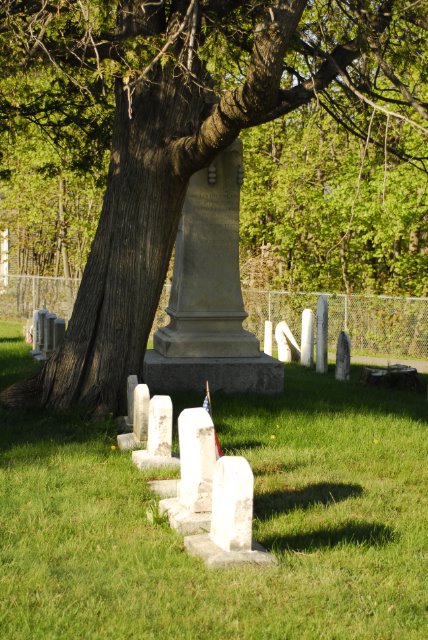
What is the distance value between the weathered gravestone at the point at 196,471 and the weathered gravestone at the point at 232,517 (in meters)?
0.47

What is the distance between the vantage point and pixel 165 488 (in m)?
7.21

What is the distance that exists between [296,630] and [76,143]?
37.2 feet

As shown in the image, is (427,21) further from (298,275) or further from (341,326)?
(298,275)

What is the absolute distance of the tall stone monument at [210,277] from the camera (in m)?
12.6

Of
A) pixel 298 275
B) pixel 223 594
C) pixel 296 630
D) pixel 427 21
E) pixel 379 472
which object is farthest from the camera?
pixel 298 275

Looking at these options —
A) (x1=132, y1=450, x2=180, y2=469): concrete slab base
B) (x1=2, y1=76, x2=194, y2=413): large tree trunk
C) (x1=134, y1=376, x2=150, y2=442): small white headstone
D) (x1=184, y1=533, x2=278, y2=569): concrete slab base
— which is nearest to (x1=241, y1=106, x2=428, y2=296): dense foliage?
(x1=2, y1=76, x2=194, y2=413): large tree trunk

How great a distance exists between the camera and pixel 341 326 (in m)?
23.7

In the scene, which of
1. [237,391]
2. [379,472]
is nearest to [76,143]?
[237,391]

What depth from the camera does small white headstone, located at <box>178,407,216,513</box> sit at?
20.1ft

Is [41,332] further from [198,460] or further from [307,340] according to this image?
[198,460]

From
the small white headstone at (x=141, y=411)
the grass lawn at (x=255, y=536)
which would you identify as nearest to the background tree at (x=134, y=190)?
the grass lawn at (x=255, y=536)

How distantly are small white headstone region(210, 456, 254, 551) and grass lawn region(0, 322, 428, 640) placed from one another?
205 mm

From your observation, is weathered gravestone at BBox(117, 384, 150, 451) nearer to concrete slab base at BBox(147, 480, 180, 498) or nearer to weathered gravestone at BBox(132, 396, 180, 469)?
weathered gravestone at BBox(132, 396, 180, 469)

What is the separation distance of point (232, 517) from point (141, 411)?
3.20 m
